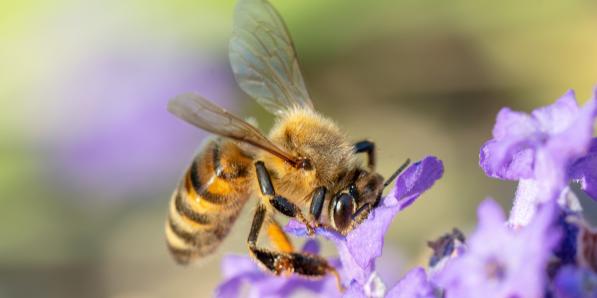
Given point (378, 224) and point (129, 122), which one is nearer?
point (378, 224)

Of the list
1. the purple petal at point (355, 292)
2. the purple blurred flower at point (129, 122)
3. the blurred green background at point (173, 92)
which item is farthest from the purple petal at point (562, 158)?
the purple blurred flower at point (129, 122)

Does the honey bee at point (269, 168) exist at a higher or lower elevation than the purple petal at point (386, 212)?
lower

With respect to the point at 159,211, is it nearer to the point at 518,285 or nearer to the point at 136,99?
the point at 136,99

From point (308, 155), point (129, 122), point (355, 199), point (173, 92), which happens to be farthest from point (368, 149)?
point (129, 122)

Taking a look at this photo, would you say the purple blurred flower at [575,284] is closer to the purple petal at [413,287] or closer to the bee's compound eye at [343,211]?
the purple petal at [413,287]

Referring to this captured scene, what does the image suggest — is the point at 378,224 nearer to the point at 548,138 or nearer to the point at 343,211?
the point at 343,211

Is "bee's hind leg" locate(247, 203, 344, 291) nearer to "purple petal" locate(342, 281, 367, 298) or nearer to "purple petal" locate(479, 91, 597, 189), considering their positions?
"purple petal" locate(342, 281, 367, 298)

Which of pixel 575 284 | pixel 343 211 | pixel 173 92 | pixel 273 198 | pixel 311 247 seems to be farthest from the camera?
pixel 173 92
